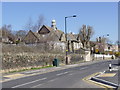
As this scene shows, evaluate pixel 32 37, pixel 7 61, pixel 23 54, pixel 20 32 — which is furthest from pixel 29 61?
pixel 20 32

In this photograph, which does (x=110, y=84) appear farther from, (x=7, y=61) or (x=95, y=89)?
(x=7, y=61)

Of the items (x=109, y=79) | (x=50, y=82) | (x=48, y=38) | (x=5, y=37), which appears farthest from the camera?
(x=48, y=38)

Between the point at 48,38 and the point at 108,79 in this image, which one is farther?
the point at 48,38

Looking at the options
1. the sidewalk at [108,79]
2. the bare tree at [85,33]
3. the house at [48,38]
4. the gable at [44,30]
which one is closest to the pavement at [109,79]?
the sidewalk at [108,79]

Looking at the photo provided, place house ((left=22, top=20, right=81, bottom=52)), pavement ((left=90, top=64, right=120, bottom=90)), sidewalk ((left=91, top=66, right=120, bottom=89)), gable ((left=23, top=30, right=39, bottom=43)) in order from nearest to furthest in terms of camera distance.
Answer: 1. pavement ((left=90, top=64, right=120, bottom=90))
2. sidewalk ((left=91, top=66, right=120, bottom=89))
3. house ((left=22, top=20, right=81, bottom=52))
4. gable ((left=23, top=30, right=39, bottom=43))

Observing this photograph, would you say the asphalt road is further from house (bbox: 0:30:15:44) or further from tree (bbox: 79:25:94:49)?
tree (bbox: 79:25:94:49)

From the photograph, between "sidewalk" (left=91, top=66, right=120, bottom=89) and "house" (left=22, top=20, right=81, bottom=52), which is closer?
"sidewalk" (left=91, top=66, right=120, bottom=89)

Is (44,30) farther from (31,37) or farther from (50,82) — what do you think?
(50,82)

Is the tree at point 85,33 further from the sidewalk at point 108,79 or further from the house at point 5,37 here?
the sidewalk at point 108,79

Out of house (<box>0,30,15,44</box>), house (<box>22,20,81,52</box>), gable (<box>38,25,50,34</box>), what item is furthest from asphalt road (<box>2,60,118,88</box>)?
gable (<box>38,25,50,34</box>)

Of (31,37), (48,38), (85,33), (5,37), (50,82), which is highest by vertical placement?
(85,33)

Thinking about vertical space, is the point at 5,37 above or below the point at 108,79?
above

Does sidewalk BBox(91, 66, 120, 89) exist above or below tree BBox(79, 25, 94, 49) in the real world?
below

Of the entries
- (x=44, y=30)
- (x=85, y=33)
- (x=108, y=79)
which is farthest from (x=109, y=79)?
(x=85, y=33)
